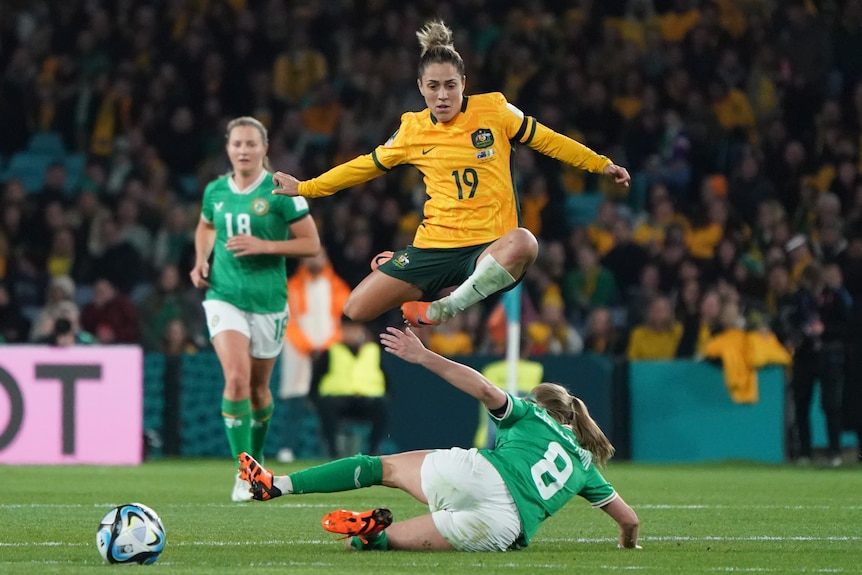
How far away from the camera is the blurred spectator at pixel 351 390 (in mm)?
15055

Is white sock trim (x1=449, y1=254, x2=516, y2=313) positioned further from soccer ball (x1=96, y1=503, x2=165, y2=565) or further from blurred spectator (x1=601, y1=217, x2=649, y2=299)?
blurred spectator (x1=601, y1=217, x2=649, y2=299)

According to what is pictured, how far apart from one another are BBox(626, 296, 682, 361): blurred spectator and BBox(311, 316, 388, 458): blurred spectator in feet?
8.50

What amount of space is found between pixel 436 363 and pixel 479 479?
54 cm

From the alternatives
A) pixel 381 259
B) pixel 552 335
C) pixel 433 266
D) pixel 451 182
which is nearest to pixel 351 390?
pixel 552 335

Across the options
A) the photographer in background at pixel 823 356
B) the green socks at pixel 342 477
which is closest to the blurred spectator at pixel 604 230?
the photographer in background at pixel 823 356

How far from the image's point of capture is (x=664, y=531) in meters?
8.10

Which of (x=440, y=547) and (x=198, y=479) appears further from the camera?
(x=198, y=479)

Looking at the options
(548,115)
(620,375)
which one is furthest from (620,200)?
(620,375)

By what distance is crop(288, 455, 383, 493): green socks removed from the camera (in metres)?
7.08

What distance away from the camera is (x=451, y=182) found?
28.1ft

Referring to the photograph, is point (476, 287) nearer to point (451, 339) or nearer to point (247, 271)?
point (247, 271)

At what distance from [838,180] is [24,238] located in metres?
9.15

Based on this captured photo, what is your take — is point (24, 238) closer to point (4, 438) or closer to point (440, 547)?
point (4, 438)

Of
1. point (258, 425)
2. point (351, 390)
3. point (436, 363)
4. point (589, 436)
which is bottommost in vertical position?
point (589, 436)
